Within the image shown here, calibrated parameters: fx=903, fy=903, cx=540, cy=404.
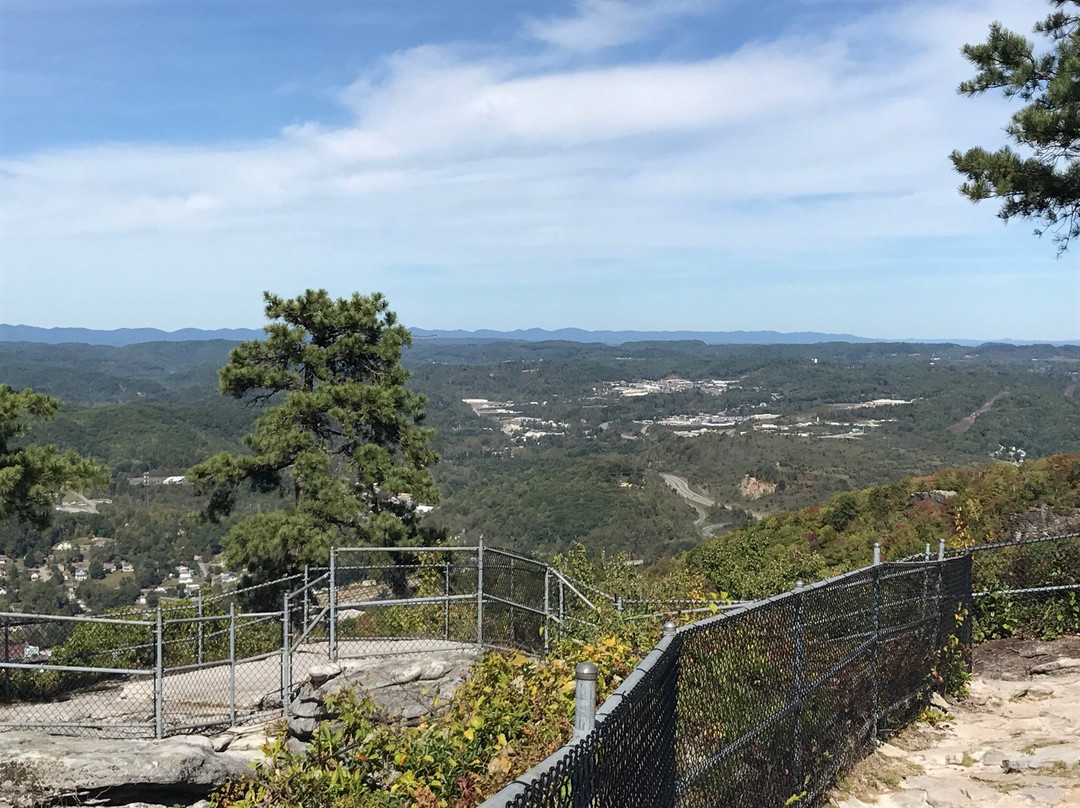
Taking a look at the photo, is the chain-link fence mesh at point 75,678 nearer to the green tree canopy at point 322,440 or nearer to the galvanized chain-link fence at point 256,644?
the galvanized chain-link fence at point 256,644

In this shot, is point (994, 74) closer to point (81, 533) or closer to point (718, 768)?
point (718, 768)

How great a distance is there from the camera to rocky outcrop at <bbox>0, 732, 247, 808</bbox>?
300 inches

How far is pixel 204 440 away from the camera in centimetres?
16138

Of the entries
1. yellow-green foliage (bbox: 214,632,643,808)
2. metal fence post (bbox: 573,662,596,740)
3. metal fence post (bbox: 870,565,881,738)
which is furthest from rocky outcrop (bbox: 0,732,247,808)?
metal fence post (bbox: 573,662,596,740)

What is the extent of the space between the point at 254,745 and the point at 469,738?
6.24 m

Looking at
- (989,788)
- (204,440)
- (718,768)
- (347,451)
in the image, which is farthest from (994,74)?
(204,440)

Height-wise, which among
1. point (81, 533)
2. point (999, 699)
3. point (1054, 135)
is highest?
point (1054, 135)

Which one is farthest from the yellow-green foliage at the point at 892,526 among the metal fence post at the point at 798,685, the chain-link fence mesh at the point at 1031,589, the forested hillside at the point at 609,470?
the forested hillside at the point at 609,470

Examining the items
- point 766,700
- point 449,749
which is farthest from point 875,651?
point 449,749

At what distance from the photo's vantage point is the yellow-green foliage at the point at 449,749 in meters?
3.96

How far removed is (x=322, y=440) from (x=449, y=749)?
16.1 m

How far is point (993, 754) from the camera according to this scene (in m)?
6.29

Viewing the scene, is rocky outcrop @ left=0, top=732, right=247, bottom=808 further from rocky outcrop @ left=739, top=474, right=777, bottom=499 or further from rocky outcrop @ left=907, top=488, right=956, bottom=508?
rocky outcrop @ left=739, top=474, right=777, bottom=499

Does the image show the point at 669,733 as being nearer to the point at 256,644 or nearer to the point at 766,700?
the point at 766,700
